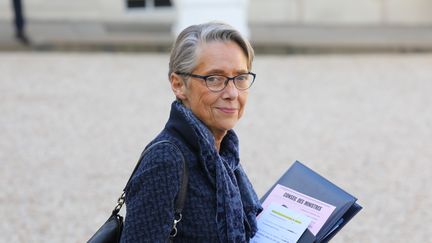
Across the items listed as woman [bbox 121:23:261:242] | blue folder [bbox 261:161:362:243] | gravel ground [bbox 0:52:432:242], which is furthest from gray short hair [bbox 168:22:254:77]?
gravel ground [bbox 0:52:432:242]

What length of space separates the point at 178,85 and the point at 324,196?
516mm

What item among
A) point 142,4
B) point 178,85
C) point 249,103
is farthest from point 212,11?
point 178,85

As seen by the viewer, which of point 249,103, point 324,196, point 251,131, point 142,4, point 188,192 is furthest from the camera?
point 142,4

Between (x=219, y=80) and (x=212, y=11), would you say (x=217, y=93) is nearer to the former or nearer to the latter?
(x=219, y=80)

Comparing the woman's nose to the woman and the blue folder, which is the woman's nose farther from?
the blue folder

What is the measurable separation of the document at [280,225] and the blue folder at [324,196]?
26 millimetres

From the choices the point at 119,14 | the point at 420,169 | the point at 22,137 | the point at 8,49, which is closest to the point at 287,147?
the point at 420,169

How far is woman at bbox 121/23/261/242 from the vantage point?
195 cm

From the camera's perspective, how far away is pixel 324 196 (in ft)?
7.51

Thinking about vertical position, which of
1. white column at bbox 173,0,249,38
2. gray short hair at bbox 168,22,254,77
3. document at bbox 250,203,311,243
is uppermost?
gray short hair at bbox 168,22,254,77

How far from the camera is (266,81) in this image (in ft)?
33.6

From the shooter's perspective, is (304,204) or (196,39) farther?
(304,204)

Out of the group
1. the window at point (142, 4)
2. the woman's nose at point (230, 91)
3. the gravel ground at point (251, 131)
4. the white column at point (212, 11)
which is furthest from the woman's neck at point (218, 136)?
the window at point (142, 4)

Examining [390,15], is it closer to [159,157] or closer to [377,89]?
[377,89]
